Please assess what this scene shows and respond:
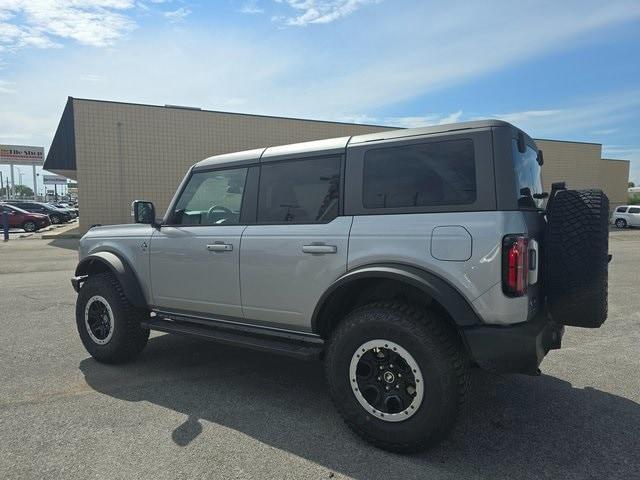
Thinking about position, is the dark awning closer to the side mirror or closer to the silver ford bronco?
the side mirror

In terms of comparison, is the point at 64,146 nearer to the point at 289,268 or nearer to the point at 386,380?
the point at 289,268

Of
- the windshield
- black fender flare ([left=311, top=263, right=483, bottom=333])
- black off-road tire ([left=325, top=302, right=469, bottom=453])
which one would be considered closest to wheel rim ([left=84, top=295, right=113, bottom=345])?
black off-road tire ([left=325, top=302, right=469, bottom=453])

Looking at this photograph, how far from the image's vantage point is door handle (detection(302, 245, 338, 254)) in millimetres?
3326

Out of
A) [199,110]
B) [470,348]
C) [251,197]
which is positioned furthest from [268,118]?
[470,348]

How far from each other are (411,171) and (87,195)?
21.2 m

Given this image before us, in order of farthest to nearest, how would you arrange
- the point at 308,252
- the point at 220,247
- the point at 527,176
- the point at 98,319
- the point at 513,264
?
1. the point at 98,319
2. the point at 220,247
3. the point at 308,252
4. the point at 527,176
5. the point at 513,264

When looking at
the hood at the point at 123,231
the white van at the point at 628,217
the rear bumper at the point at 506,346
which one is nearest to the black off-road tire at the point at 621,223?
the white van at the point at 628,217

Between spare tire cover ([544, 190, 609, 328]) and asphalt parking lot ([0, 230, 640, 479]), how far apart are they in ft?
2.83

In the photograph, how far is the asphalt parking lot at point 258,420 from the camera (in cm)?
286

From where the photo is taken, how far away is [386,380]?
10.0 feet

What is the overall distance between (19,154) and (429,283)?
176ft

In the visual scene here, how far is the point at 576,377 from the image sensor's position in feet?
14.2

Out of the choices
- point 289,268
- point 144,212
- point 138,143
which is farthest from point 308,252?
point 138,143

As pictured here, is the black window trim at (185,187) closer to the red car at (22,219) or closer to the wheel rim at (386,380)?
the wheel rim at (386,380)
